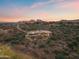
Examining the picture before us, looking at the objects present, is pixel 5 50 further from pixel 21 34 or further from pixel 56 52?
pixel 21 34

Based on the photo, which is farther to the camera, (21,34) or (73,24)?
(73,24)

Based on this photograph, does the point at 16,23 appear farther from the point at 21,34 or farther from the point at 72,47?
Result: the point at 72,47

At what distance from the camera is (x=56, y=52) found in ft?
53.7

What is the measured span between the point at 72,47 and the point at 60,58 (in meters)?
3.55

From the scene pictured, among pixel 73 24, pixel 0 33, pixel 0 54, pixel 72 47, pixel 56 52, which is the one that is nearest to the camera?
pixel 0 54

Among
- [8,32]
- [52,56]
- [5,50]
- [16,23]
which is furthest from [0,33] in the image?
[5,50]

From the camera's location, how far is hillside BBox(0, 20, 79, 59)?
15.3 metres

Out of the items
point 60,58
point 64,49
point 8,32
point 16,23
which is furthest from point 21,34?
point 60,58

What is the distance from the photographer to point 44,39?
2230 cm

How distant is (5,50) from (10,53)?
39cm

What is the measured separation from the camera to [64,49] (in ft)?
57.1

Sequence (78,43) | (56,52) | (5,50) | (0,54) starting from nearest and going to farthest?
(0,54) < (5,50) < (56,52) < (78,43)

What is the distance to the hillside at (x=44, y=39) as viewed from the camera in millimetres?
15295

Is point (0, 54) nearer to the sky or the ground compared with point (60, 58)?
nearer to the sky
